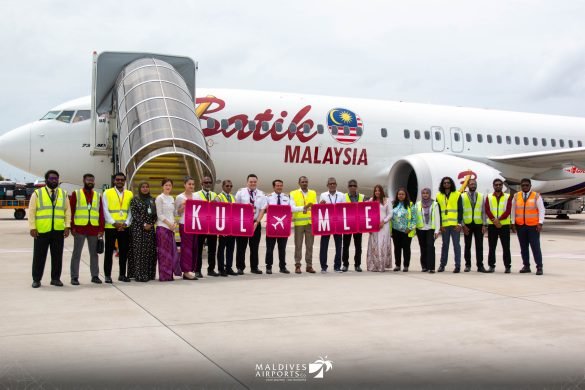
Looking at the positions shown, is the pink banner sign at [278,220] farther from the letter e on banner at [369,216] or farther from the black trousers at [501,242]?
the black trousers at [501,242]

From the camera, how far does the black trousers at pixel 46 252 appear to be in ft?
23.7

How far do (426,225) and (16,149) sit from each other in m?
9.72

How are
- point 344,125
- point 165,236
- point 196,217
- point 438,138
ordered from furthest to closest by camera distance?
point 438,138, point 344,125, point 196,217, point 165,236

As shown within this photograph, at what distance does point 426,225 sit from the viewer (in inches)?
361

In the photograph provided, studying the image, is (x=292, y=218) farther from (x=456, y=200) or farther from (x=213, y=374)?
(x=213, y=374)

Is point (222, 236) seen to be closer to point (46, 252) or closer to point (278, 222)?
point (278, 222)

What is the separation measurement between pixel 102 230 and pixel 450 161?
10666 millimetres

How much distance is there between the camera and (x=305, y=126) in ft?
53.1

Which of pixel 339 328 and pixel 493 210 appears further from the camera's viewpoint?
pixel 493 210

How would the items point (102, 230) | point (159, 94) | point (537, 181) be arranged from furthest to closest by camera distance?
point (537, 181)
point (159, 94)
point (102, 230)

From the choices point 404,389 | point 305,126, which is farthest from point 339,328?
point 305,126

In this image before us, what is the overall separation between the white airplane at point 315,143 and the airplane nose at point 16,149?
23 millimetres

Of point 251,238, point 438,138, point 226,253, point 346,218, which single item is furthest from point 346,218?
point 438,138

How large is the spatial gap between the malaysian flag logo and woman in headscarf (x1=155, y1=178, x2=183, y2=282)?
358 inches
